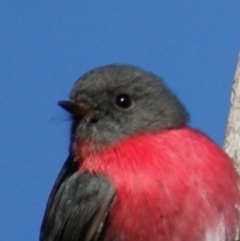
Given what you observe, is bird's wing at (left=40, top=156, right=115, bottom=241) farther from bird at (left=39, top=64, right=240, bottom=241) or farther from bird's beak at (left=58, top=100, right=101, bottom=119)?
bird's beak at (left=58, top=100, right=101, bottom=119)

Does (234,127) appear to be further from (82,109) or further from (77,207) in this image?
(77,207)

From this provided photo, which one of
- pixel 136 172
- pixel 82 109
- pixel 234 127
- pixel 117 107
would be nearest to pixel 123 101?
pixel 117 107

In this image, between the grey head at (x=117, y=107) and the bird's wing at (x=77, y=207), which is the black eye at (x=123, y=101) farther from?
the bird's wing at (x=77, y=207)

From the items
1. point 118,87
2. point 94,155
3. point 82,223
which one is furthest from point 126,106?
point 82,223

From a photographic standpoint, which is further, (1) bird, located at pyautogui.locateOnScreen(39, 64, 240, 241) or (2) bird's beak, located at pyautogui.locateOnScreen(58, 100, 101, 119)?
(2) bird's beak, located at pyautogui.locateOnScreen(58, 100, 101, 119)

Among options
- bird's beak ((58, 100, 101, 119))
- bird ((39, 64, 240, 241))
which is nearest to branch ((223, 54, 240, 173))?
bird ((39, 64, 240, 241))

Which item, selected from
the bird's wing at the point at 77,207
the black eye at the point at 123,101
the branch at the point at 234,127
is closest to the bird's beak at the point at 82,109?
the black eye at the point at 123,101
